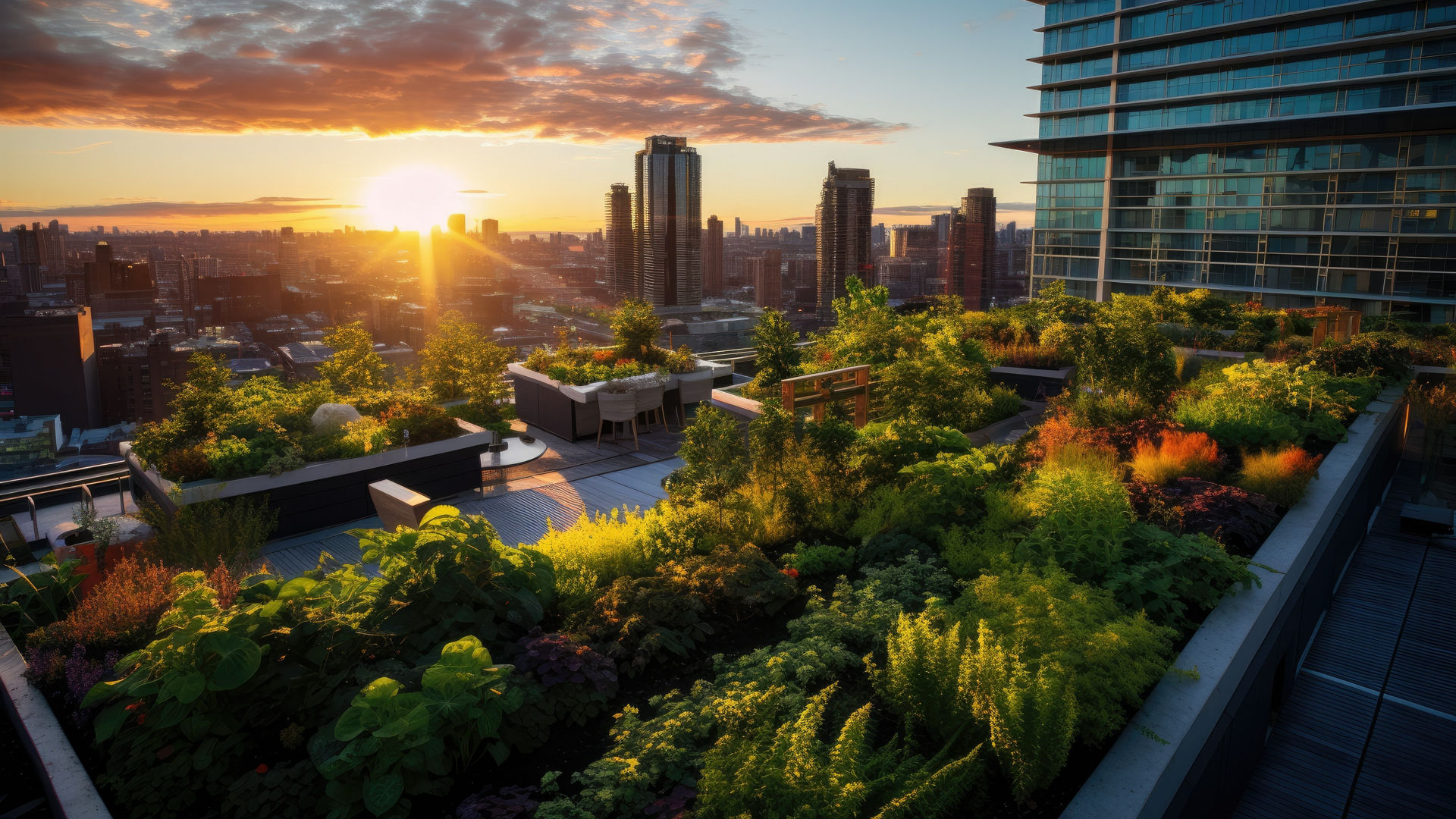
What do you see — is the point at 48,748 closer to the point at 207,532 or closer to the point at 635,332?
the point at 207,532

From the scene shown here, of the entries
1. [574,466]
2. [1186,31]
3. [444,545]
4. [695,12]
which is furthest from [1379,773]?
[1186,31]

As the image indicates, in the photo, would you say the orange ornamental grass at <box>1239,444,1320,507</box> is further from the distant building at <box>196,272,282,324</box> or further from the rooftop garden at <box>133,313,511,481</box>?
the distant building at <box>196,272,282,324</box>

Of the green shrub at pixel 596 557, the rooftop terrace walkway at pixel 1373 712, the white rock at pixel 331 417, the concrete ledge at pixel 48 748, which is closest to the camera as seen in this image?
the concrete ledge at pixel 48 748

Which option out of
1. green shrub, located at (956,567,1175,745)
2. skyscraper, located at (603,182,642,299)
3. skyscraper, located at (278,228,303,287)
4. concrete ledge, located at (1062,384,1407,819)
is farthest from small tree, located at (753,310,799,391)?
skyscraper, located at (603,182,642,299)

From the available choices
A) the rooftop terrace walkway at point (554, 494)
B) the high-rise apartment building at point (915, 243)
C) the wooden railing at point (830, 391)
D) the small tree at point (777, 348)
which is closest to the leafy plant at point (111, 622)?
the rooftop terrace walkway at point (554, 494)

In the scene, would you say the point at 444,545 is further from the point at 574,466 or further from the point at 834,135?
the point at 834,135

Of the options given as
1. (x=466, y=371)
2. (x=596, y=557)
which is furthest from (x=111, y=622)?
(x=466, y=371)

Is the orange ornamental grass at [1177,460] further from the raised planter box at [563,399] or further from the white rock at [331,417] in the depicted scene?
the white rock at [331,417]
